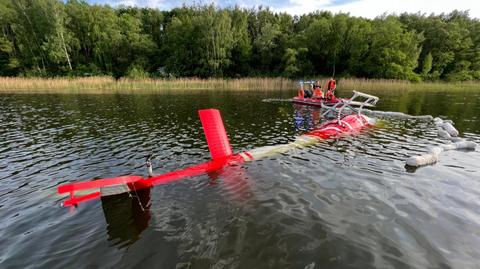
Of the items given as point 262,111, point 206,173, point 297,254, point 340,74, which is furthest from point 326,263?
point 340,74

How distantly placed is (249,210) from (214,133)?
3.05 meters

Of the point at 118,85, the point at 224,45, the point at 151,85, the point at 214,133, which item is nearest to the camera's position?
the point at 214,133

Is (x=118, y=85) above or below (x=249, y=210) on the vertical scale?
above

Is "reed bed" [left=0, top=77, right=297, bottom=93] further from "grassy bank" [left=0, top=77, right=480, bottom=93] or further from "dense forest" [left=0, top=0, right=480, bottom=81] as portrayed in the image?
"dense forest" [left=0, top=0, right=480, bottom=81]

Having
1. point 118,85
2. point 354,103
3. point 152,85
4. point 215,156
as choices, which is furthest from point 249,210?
point 118,85

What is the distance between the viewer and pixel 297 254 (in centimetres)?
470

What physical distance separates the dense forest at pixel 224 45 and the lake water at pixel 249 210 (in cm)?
4794

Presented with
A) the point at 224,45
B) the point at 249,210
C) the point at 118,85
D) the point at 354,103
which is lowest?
the point at 249,210

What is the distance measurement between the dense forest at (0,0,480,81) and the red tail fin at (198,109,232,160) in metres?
49.9

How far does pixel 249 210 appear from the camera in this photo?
20.1 feet

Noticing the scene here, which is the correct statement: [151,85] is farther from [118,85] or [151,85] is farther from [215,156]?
[215,156]

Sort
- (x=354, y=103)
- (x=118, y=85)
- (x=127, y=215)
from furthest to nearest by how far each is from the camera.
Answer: (x=118, y=85), (x=354, y=103), (x=127, y=215)

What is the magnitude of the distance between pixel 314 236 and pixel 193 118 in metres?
13.5

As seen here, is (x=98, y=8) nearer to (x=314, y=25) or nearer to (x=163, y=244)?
(x=314, y=25)
